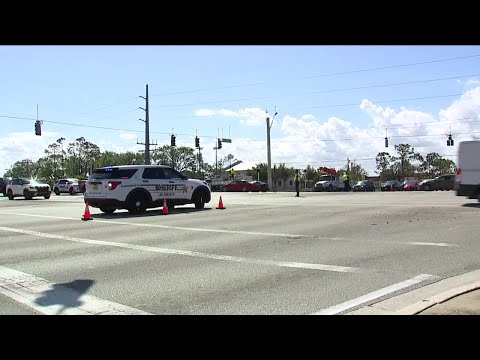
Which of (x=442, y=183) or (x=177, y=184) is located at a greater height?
(x=177, y=184)

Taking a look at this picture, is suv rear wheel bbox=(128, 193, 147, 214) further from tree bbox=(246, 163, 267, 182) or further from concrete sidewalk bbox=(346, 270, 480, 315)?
tree bbox=(246, 163, 267, 182)

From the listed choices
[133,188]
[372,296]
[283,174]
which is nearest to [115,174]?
[133,188]

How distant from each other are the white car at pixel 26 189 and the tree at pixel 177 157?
79330 millimetres

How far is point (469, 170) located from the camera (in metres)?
19.5

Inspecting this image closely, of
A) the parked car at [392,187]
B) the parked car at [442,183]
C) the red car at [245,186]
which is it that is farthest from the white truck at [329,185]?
the parked car at [442,183]

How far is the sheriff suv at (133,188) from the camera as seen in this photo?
17062 mm

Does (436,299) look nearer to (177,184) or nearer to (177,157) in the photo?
(177,184)

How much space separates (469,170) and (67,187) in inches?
1627

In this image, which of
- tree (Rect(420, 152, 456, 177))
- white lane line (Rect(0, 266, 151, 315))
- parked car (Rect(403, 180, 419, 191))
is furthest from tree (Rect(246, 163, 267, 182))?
white lane line (Rect(0, 266, 151, 315))

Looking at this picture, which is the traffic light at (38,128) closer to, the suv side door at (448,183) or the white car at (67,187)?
the white car at (67,187)

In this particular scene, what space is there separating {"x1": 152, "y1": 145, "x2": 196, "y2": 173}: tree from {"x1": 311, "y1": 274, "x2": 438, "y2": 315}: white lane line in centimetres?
10773
